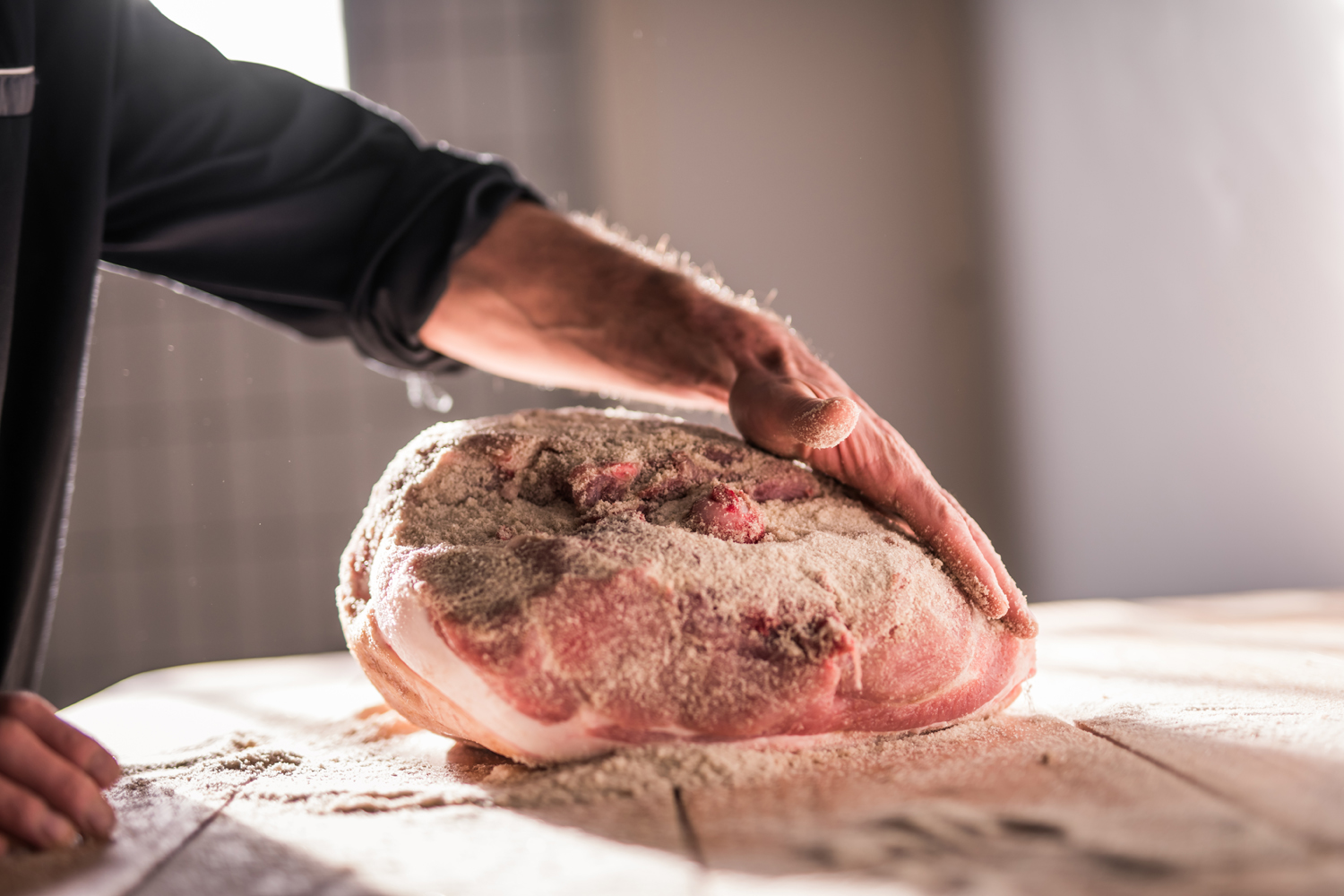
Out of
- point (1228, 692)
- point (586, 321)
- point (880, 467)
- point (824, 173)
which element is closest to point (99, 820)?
point (880, 467)

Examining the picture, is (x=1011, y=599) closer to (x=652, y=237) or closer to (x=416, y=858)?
(x=416, y=858)

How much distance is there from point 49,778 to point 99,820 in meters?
0.04

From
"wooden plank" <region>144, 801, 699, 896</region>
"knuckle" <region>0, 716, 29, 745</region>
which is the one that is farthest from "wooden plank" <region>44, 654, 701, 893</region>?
"knuckle" <region>0, 716, 29, 745</region>

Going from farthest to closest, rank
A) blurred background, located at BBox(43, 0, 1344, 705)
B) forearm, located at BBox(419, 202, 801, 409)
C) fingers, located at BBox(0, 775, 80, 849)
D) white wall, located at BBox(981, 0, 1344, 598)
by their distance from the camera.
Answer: blurred background, located at BBox(43, 0, 1344, 705) < white wall, located at BBox(981, 0, 1344, 598) < forearm, located at BBox(419, 202, 801, 409) < fingers, located at BBox(0, 775, 80, 849)

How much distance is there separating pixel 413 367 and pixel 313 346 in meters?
2.23

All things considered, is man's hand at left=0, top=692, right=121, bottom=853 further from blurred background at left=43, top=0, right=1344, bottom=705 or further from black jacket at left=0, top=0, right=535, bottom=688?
blurred background at left=43, top=0, right=1344, bottom=705

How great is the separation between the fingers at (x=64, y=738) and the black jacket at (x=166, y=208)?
0.64m

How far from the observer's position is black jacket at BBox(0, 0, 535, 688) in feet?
3.76

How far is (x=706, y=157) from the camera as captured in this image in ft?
11.6

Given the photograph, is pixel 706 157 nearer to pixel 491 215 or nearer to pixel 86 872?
pixel 491 215

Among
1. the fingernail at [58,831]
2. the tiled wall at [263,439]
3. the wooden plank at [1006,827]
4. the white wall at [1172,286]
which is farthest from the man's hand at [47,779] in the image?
the tiled wall at [263,439]

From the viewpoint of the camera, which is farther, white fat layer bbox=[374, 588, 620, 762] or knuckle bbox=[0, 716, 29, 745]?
white fat layer bbox=[374, 588, 620, 762]

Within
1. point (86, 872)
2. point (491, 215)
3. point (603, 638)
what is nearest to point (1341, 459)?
point (491, 215)

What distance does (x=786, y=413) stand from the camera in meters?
0.88
